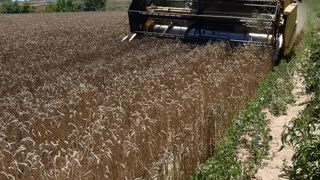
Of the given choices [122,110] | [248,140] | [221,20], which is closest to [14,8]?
[221,20]

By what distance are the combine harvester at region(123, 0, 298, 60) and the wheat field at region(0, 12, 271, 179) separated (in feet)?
3.19

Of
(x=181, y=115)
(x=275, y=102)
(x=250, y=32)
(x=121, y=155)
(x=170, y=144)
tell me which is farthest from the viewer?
(x=250, y=32)

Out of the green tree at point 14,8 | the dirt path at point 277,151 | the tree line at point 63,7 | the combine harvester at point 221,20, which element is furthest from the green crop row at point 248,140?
the green tree at point 14,8

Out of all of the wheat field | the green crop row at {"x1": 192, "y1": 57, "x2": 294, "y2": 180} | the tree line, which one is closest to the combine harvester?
the wheat field

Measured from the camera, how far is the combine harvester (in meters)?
10.6

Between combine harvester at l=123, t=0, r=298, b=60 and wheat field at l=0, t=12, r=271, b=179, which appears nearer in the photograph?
wheat field at l=0, t=12, r=271, b=179

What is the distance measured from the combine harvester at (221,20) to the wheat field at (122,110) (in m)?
0.97

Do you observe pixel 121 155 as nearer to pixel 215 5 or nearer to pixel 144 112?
pixel 144 112

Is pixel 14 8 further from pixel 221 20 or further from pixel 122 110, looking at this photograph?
pixel 122 110

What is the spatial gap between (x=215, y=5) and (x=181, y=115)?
7513mm

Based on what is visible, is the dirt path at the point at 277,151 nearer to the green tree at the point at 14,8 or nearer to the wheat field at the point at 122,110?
the wheat field at the point at 122,110

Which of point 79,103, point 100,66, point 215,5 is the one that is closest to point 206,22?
point 215,5

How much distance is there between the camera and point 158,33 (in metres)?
12.0

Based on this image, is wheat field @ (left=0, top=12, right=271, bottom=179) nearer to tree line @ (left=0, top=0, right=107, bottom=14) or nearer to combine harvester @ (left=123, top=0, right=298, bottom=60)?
combine harvester @ (left=123, top=0, right=298, bottom=60)
